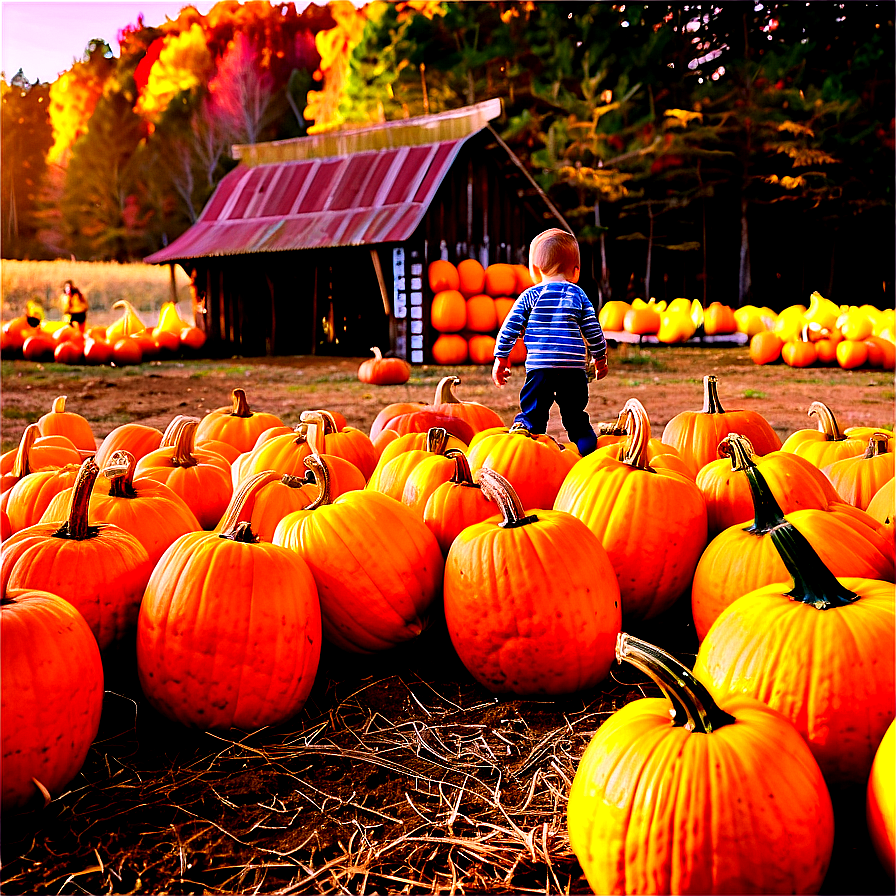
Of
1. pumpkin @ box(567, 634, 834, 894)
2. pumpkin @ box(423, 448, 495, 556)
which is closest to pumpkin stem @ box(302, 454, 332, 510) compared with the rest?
pumpkin @ box(423, 448, 495, 556)

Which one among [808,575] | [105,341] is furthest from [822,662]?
[105,341]

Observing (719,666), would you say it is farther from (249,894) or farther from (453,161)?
(453,161)

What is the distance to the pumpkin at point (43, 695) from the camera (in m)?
1.77

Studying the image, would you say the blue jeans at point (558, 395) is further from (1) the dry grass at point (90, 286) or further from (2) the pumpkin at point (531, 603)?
(1) the dry grass at point (90, 286)

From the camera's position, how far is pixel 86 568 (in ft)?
7.53

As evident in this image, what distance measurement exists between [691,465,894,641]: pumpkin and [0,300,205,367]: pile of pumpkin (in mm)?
12541

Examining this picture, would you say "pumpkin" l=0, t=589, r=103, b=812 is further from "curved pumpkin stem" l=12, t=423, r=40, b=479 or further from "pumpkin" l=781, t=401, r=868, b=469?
"pumpkin" l=781, t=401, r=868, b=469

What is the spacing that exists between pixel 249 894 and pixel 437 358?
1323cm

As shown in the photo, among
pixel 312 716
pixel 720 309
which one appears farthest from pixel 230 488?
pixel 720 309

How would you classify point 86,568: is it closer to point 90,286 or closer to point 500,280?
point 500,280

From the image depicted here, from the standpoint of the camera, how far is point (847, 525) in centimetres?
230

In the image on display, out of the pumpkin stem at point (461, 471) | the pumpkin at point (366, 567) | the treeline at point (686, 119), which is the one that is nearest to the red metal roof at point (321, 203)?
the treeline at point (686, 119)

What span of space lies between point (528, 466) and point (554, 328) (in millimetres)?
1648

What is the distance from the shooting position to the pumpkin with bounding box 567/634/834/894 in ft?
4.49
